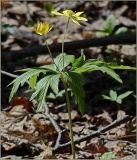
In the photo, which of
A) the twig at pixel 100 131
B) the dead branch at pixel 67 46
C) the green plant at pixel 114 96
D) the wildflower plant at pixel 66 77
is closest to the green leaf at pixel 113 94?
the green plant at pixel 114 96

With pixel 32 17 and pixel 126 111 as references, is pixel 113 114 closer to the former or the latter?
pixel 126 111

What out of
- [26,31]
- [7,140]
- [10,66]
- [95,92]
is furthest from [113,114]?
[26,31]

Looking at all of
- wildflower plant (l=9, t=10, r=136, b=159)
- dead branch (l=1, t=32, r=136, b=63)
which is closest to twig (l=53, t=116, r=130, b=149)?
wildflower plant (l=9, t=10, r=136, b=159)

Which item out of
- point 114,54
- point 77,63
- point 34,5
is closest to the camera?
point 77,63

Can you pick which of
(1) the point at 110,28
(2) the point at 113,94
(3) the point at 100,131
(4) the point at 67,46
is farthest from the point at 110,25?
(3) the point at 100,131

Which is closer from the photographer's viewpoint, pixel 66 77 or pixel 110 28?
pixel 66 77

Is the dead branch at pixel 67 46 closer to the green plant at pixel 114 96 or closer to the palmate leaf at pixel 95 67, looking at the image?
the green plant at pixel 114 96

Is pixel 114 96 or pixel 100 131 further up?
pixel 114 96

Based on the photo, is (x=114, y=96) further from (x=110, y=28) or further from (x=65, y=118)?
(x=110, y=28)

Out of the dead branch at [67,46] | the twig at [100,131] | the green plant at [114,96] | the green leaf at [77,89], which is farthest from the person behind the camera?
the dead branch at [67,46]

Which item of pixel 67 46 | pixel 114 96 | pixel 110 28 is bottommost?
pixel 114 96

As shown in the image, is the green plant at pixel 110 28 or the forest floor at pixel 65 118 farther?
the green plant at pixel 110 28
